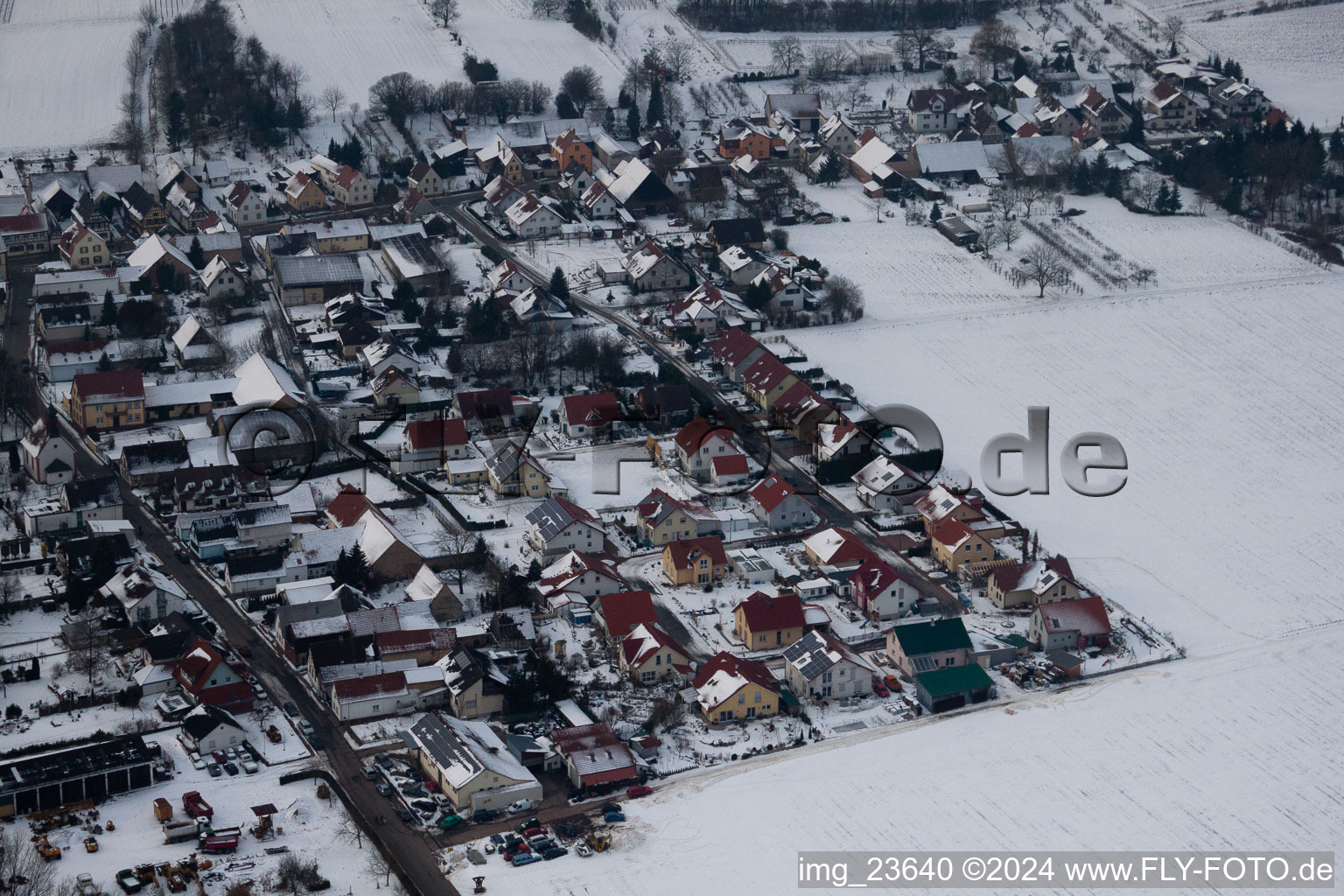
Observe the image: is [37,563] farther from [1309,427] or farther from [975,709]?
[1309,427]

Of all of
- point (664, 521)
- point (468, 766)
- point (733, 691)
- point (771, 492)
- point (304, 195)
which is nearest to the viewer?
point (468, 766)

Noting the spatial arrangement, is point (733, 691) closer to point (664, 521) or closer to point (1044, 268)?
A: point (664, 521)

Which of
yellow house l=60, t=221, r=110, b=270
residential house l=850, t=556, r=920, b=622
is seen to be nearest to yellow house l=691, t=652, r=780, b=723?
residential house l=850, t=556, r=920, b=622

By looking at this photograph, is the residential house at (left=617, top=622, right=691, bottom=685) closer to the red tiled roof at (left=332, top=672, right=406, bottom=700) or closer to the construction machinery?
the red tiled roof at (left=332, top=672, right=406, bottom=700)

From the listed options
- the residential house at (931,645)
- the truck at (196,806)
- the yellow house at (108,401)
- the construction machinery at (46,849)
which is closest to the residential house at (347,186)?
the yellow house at (108,401)

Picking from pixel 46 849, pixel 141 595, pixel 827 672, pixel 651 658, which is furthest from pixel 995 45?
pixel 46 849

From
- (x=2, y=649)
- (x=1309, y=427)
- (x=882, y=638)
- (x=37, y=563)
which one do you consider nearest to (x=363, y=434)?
(x=37, y=563)
